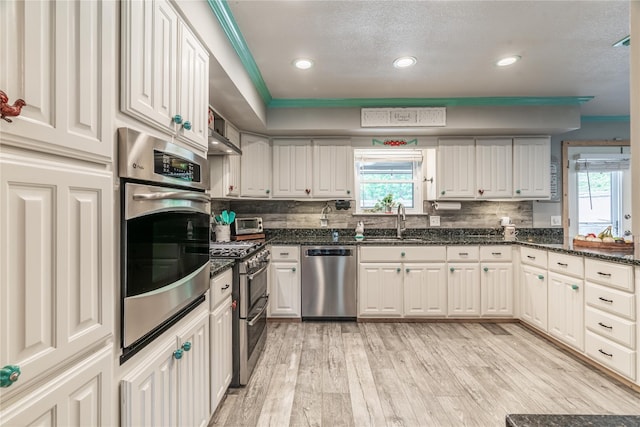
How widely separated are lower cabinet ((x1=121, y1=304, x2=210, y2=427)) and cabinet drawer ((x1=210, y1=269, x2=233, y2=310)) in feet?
0.41

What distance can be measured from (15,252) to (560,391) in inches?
112

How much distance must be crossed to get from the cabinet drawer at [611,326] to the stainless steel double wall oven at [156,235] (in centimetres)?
273

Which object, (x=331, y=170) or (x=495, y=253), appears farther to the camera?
(x=331, y=170)

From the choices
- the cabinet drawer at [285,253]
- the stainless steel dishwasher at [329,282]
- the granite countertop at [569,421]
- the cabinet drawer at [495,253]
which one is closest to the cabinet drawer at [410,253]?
the stainless steel dishwasher at [329,282]

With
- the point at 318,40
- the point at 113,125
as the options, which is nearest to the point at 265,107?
the point at 318,40

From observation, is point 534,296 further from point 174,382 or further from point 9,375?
point 9,375

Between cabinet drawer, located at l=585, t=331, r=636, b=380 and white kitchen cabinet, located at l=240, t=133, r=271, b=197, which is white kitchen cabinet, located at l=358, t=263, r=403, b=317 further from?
cabinet drawer, located at l=585, t=331, r=636, b=380

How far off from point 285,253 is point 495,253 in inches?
88.4

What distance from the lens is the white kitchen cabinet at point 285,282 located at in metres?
3.41

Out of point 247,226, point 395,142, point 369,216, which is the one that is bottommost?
point 247,226

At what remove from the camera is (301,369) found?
2379 millimetres

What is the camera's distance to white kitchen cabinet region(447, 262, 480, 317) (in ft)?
11.0

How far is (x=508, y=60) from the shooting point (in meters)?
2.57

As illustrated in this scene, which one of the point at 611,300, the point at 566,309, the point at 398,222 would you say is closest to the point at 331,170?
the point at 398,222
